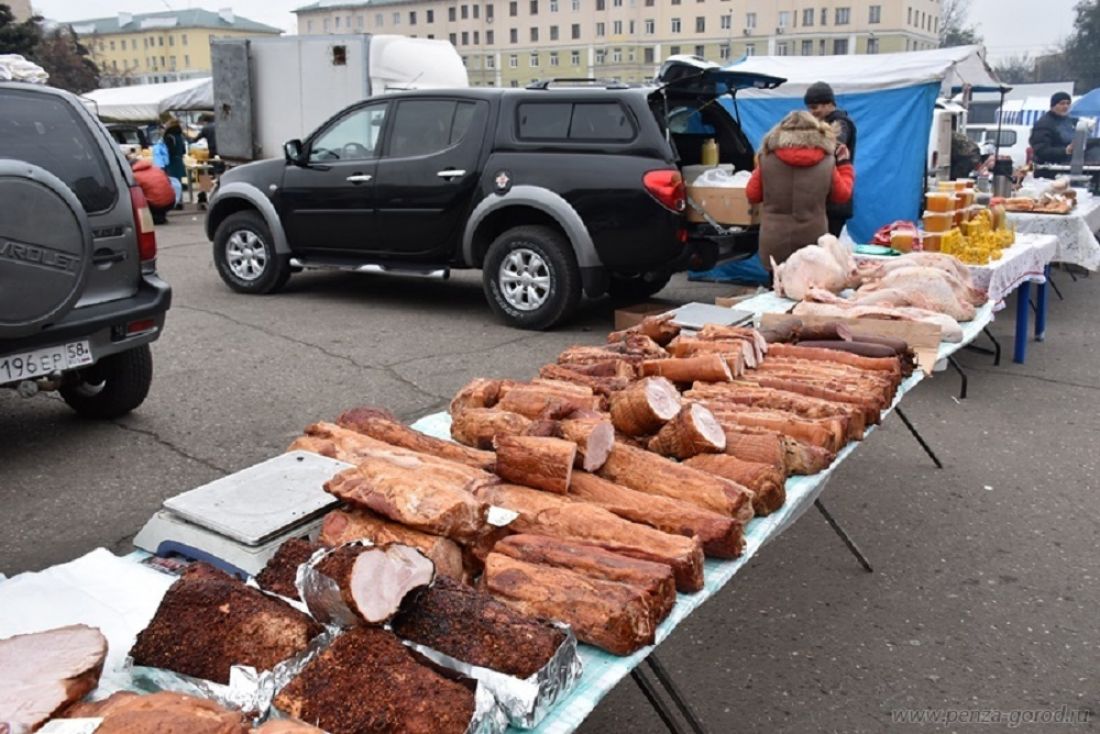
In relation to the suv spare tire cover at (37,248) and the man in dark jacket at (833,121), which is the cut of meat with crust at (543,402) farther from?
the man in dark jacket at (833,121)

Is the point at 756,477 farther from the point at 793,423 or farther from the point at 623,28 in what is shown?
the point at 623,28

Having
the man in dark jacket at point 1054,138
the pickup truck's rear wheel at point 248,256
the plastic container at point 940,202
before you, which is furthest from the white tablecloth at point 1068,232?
the pickup truck's rear wheel at point 248,256

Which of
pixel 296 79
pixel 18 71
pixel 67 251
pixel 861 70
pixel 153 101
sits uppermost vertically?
pixel 153 101

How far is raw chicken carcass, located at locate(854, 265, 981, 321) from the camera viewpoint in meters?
5.00

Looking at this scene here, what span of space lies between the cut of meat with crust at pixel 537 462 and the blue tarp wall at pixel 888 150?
8.69 metres

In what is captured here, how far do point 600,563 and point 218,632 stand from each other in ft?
2.67

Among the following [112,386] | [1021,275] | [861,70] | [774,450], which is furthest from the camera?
[861,70]

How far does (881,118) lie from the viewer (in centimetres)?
1021

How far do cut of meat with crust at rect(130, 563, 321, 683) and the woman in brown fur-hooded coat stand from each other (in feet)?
17.8

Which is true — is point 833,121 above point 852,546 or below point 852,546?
above

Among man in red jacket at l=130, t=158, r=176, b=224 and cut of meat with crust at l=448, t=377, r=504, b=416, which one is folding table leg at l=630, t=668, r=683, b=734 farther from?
man in red jacket at l=130, t=158, r=176, b=224

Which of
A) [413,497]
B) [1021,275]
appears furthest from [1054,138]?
[413,497]

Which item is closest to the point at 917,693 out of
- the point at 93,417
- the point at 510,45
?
the point at 93,417

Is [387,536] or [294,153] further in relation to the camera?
[294,153]
